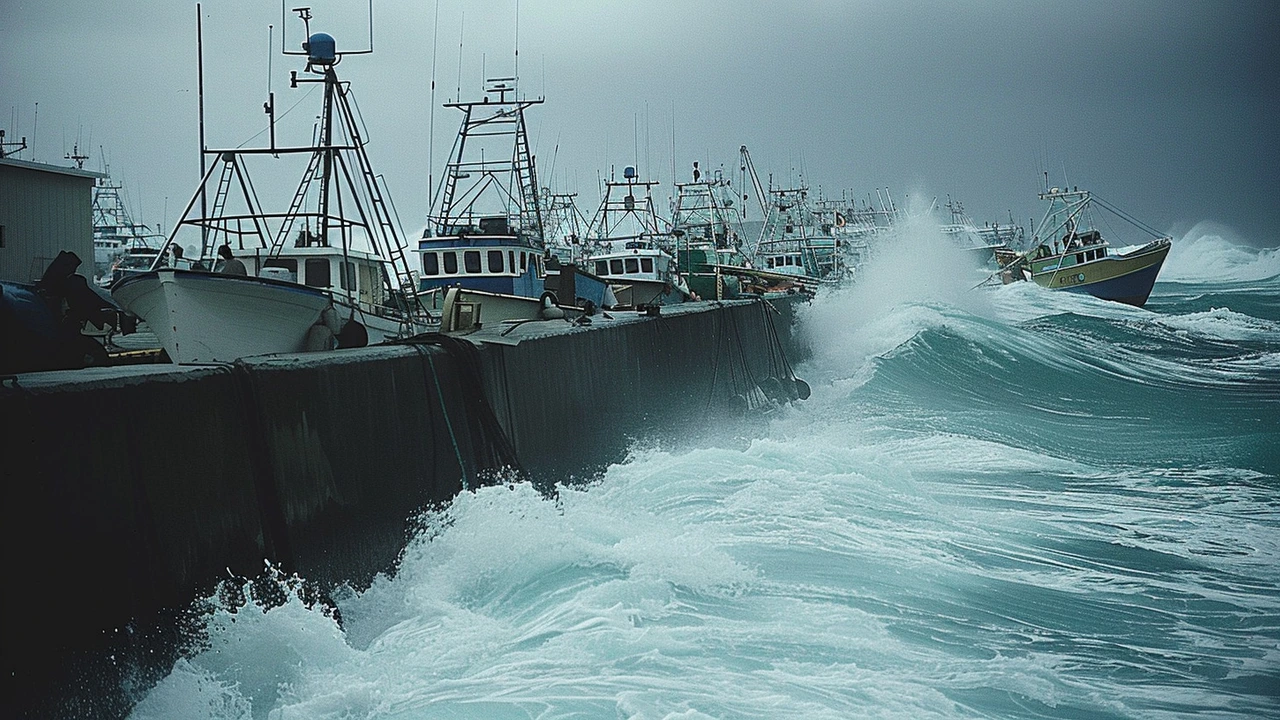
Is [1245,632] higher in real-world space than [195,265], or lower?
lower

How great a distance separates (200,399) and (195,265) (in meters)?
8.96

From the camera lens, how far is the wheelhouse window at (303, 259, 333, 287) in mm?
14781

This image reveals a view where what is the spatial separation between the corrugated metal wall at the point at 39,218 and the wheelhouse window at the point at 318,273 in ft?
17.1

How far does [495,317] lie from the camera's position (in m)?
18.9

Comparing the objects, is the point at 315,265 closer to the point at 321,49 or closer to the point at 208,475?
the point at 321,49

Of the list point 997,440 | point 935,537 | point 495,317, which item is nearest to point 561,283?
point 495,317

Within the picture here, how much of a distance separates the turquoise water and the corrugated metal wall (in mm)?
10642

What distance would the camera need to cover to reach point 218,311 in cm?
1096

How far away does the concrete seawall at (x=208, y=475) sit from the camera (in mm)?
3852

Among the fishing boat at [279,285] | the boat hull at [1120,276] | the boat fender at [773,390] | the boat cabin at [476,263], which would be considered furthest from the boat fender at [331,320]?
the boat hull at [1120,276]

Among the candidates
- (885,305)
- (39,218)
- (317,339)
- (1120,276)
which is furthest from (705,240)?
(317,339)

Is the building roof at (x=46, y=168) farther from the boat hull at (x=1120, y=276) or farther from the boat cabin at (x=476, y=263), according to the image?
the boat hull at (x=1120, y=276)

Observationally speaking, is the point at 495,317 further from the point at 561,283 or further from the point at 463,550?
the point at 463,550

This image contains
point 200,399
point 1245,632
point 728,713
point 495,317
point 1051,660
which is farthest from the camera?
point 495,317
